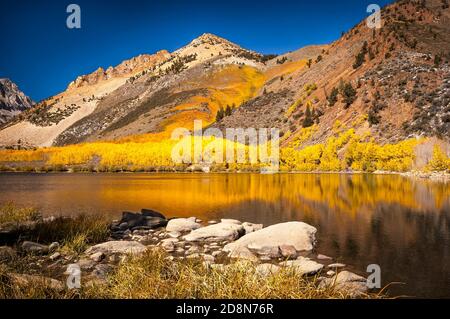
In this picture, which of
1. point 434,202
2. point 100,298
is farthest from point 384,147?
point 100,298

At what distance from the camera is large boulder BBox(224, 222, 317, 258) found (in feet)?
55.3

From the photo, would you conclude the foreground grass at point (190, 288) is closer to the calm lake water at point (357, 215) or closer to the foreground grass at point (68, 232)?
the calm lake water at point (357, 215)

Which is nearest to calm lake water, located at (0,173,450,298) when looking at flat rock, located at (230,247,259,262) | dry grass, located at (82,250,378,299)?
flat rock, located at (230,247,259,262)

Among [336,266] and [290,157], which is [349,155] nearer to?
[290,157]

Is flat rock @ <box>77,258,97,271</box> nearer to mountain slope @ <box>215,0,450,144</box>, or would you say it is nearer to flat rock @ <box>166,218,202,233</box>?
flat rock @ <box>166,218,202,233</box>

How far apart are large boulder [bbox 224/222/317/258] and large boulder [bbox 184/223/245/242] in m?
1.72

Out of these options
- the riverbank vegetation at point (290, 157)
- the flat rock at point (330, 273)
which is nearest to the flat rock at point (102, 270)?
the flat rock at point (330, 273)

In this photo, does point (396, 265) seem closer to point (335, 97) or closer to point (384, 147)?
point (384, 147)

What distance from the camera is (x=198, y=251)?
665 inches

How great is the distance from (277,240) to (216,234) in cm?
357

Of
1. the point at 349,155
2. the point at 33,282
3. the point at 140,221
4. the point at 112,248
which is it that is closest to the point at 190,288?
the point at 33,282

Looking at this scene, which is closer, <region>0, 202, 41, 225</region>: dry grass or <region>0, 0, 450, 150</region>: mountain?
<region>0, 202, 41, 225</region>: dry grass

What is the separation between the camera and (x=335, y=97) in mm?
107688

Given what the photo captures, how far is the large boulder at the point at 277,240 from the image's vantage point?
16.9 m
